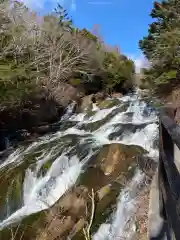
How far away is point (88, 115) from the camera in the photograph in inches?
724

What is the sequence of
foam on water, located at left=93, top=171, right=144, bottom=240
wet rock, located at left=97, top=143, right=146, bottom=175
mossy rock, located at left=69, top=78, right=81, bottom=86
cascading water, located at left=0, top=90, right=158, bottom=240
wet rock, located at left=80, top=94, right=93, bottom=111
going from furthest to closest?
1. mossy rock, located at left=69, top=78, right=81, bottom=86
2. wet rock, located at left=80, top=94, right=93, bottom=111
3. wet rock, located at left=97, top=143, right=146, bottom=175
4. cascading water, located at left=0, top=90, right=158, bottom=240
5. foam on water, located at left=93, top=171, right=144, bottom=240

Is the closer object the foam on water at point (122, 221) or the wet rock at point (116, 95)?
the foam on water at point (122, 221)

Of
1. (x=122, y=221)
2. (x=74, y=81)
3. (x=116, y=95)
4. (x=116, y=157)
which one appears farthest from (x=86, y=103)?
(x=122, y=221)

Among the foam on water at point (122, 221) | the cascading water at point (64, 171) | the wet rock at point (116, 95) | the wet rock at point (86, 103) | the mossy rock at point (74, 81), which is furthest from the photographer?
the wet rock at point (116, 95)

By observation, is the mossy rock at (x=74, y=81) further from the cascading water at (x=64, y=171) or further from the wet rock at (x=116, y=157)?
the wet rock at (x=116, y=157)

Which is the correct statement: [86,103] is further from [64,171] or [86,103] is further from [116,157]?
[116,157]

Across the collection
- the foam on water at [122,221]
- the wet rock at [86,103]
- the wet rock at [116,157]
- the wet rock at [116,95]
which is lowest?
the foam on water at [122,221]

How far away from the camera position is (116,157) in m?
8.50

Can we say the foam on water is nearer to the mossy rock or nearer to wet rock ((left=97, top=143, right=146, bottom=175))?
wet rock ((left=97, top=143, right=146, bottom=175))

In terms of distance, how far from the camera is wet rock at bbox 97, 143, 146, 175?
8.14 meters

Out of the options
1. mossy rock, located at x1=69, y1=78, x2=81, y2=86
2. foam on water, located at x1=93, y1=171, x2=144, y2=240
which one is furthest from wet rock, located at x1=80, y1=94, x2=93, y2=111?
foam on water, located at x1=93, y1=171, x2=144, y2=240

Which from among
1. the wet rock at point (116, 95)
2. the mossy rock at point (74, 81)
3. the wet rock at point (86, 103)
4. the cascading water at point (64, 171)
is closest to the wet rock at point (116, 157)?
the cascading water at point (64, 171)

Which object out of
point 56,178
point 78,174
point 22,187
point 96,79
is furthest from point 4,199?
point 96,79

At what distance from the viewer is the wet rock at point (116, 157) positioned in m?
8.14
